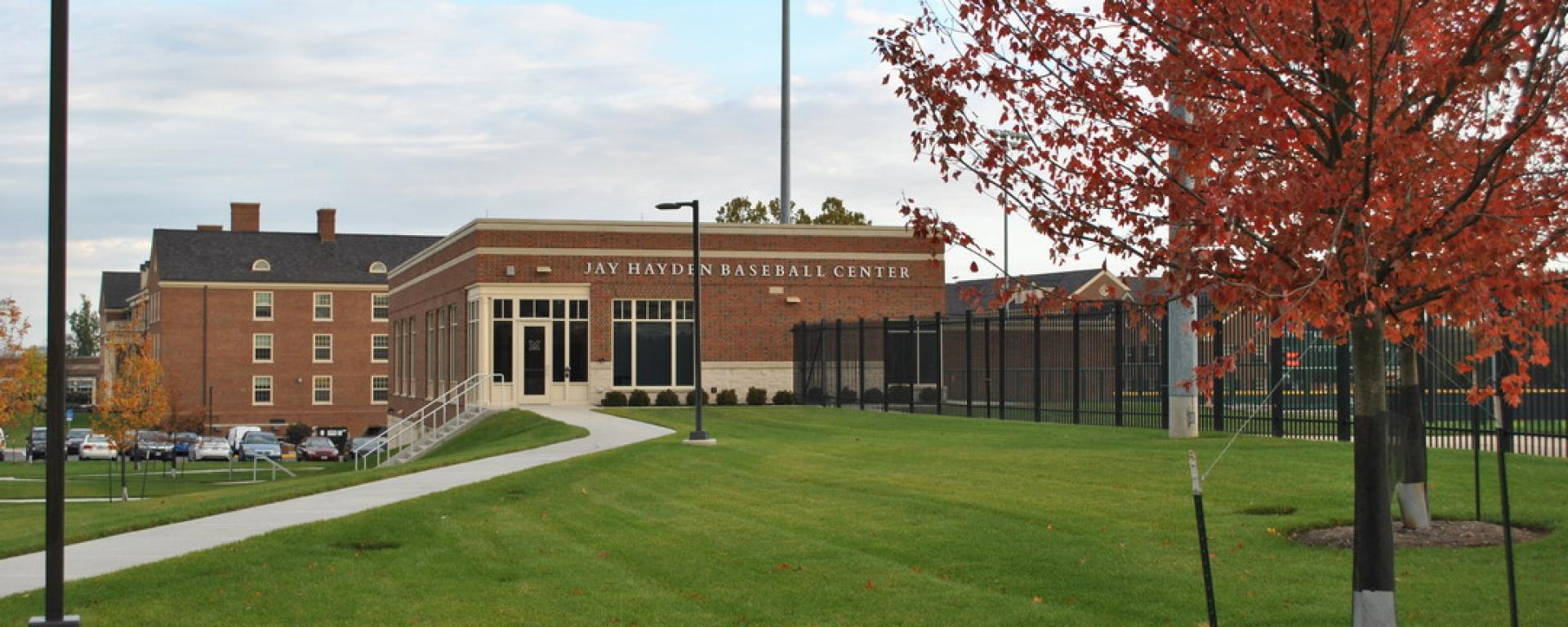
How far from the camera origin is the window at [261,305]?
3455 inches

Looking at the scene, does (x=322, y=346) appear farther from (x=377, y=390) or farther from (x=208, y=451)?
(x=208, y=451)

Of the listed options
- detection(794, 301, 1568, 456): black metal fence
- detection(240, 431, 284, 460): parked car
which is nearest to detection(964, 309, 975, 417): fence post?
detection(794, 301, 1568, 456): black metal fence

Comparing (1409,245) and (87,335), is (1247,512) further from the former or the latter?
(87,335)

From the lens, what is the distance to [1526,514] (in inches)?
499

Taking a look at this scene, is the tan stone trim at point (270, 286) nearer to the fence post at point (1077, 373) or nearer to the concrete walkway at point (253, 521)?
the concrete walkway at point (253, 521)

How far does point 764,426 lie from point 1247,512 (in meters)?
19.0

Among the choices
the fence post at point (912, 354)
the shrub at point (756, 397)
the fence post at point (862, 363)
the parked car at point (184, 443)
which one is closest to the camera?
the fence post at point (912, 354)

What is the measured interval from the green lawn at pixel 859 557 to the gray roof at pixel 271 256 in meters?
73.8

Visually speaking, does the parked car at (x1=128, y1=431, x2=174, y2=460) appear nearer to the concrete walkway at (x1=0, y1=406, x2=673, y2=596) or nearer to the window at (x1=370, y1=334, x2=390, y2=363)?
the window at (x1=370, y1=334, x2=390, y2=363)

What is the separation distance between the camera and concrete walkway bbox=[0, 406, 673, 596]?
42.0 ft

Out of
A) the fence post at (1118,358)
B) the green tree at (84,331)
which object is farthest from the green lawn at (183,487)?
the green tree at (84,331)

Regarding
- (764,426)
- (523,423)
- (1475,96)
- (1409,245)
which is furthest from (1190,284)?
(523,423)

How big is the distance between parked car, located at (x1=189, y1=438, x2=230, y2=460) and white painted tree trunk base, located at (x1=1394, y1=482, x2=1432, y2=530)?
194 feet

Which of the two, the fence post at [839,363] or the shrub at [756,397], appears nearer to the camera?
the fence post at [839,363]
